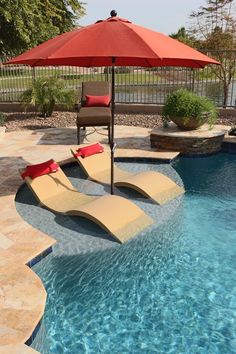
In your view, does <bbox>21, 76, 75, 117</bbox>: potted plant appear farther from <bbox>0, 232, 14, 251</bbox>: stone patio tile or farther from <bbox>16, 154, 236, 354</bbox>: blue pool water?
<bbox>0, 232, 14, 251</bbox>: stone patio tile

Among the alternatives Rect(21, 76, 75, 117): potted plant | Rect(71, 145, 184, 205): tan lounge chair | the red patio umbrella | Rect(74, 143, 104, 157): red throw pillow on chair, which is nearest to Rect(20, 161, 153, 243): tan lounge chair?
Rect(71, 145, 184, 205): tan lounge chair

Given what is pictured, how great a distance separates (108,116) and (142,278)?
5.71 metres

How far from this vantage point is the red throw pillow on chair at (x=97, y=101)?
438 inches

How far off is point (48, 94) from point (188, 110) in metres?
5.83

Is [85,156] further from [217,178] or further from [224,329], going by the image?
[224,329]

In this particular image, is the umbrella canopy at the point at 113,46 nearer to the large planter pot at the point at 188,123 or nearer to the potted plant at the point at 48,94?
the large planter pot at the point at 188,123

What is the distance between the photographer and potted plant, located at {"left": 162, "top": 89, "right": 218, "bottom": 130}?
9742mm

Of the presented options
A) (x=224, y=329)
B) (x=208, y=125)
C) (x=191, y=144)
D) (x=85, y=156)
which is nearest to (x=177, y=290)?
(x=224, y=329)

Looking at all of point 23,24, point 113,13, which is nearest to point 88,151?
point 113,13

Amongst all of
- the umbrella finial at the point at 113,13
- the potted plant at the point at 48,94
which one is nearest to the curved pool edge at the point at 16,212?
the potted plant at the point at 48,94

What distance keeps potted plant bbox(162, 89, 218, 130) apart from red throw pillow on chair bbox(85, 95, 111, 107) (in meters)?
1.89

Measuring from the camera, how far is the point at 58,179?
7066 millimetres

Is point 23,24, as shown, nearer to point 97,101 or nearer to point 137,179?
point 97,101

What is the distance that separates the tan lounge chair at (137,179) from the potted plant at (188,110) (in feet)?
8.25
